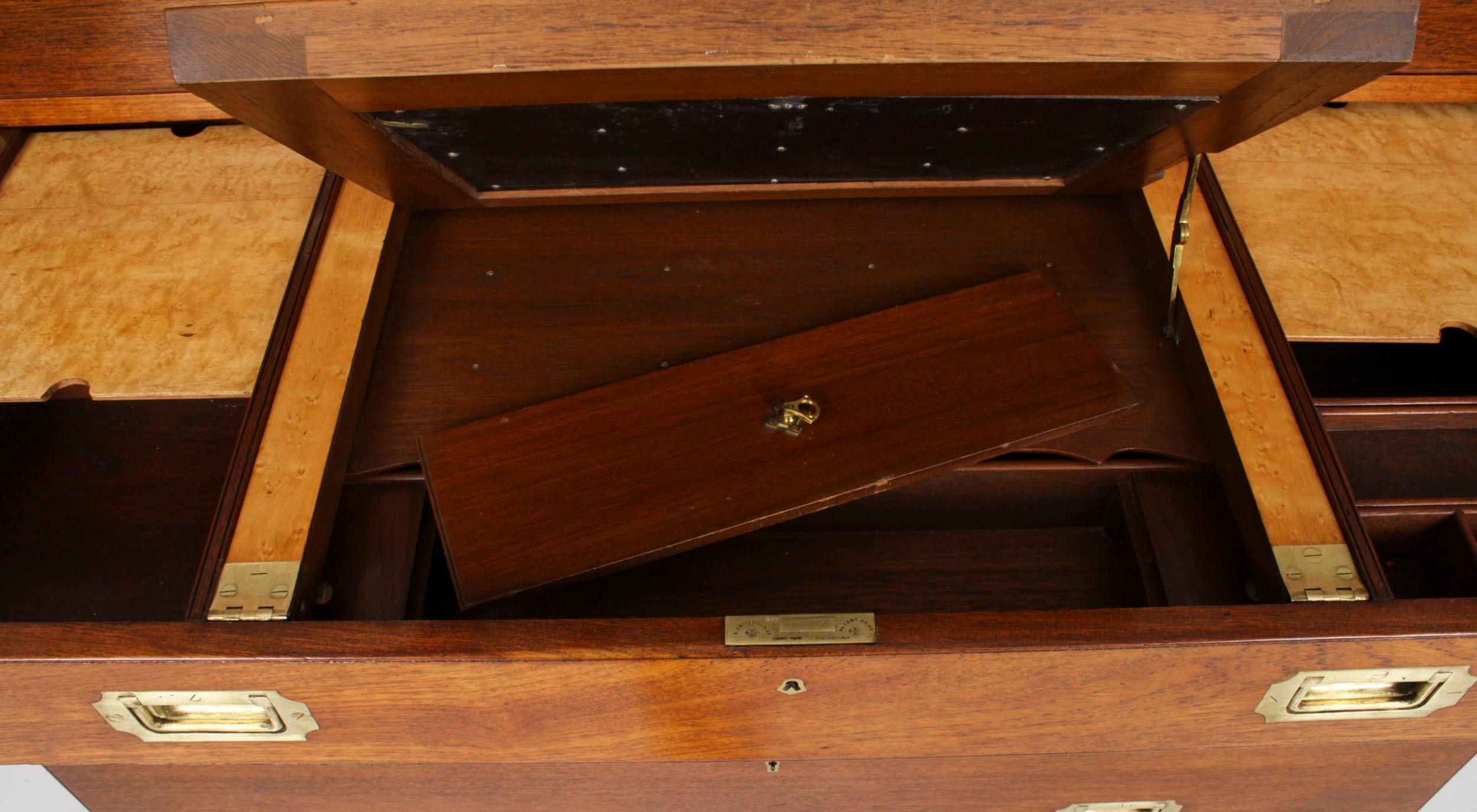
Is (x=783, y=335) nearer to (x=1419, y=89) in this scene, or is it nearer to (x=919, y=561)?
(x=919, y=561)

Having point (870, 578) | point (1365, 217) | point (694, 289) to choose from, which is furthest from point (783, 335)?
point (1365, 217)

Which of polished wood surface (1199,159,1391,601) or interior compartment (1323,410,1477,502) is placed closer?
polished wood surface (1199,159,1391,601)

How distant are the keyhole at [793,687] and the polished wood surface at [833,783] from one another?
0.24m

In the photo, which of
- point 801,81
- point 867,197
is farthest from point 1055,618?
point 867,197

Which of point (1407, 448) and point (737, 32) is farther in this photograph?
point (1407, 448)

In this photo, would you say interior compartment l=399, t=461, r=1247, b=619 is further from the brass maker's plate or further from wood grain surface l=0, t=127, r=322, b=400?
wood grain surface l=0, t=127, r=322, b=400

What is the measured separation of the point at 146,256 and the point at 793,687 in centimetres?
110

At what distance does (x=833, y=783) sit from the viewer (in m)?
1.21

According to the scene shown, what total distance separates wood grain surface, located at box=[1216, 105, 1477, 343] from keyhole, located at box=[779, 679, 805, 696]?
2.63ft

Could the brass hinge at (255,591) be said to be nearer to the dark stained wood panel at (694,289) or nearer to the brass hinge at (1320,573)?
the dark stained wood panel at (694,289)

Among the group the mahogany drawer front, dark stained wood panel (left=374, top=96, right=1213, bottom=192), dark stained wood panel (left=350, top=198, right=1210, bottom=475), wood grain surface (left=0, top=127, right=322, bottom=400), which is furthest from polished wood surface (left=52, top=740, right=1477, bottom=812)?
dark stained wood panel (left=374, top=96, right=1213, bottom=192)

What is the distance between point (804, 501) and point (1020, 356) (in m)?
0.34

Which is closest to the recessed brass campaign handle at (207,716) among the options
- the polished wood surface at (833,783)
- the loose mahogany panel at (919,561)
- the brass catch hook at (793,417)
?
the polished wood surface at (833,783)

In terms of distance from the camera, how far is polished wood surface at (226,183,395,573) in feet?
3.44
